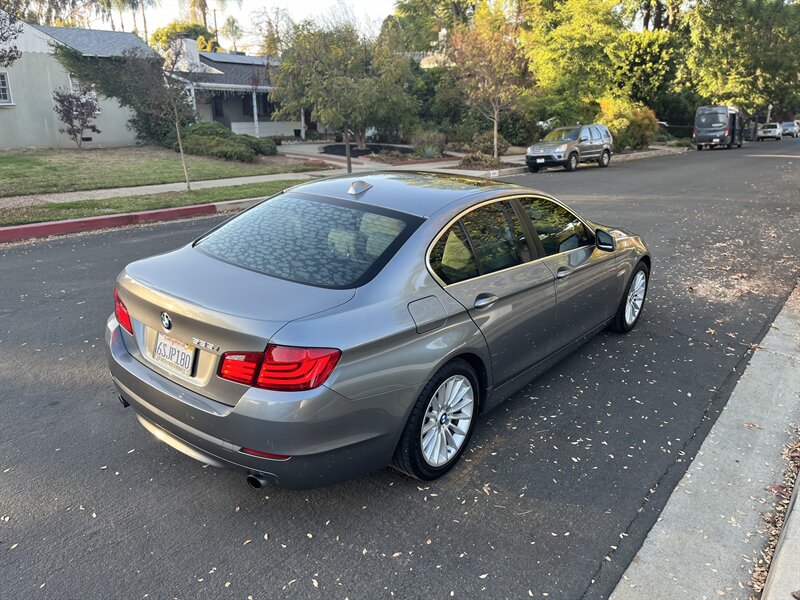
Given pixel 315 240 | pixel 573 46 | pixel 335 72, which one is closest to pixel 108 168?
pixel 335 72

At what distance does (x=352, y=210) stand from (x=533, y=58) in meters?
27.2

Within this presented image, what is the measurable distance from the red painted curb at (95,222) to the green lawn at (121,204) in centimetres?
36

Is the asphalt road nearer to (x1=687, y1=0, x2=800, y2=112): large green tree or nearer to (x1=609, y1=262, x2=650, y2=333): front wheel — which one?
(x1=609, y1=262, x2=650, y2=333): front wheel

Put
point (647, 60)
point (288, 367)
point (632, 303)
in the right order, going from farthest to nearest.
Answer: point (647, 60) < point (632, 303) < point (288, 367)

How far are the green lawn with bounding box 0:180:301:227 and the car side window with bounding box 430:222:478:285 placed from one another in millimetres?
8989

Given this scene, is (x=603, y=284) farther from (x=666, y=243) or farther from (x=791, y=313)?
(x=666, y=243)

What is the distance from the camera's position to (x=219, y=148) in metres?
20.8

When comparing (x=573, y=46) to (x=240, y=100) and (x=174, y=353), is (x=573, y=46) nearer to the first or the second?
(x=240, y=100)

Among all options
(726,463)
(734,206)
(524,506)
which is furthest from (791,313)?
(734,206)

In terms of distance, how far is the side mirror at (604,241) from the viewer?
454cm

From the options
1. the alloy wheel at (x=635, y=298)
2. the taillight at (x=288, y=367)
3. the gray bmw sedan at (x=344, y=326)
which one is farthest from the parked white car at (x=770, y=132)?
the taillight at (x=288, y=367)

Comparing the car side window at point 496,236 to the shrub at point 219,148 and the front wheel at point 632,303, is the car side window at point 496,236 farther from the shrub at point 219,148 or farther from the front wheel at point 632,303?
the shrub at point 219,148

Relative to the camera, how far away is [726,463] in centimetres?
350

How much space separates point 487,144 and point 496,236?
72.0 feet
